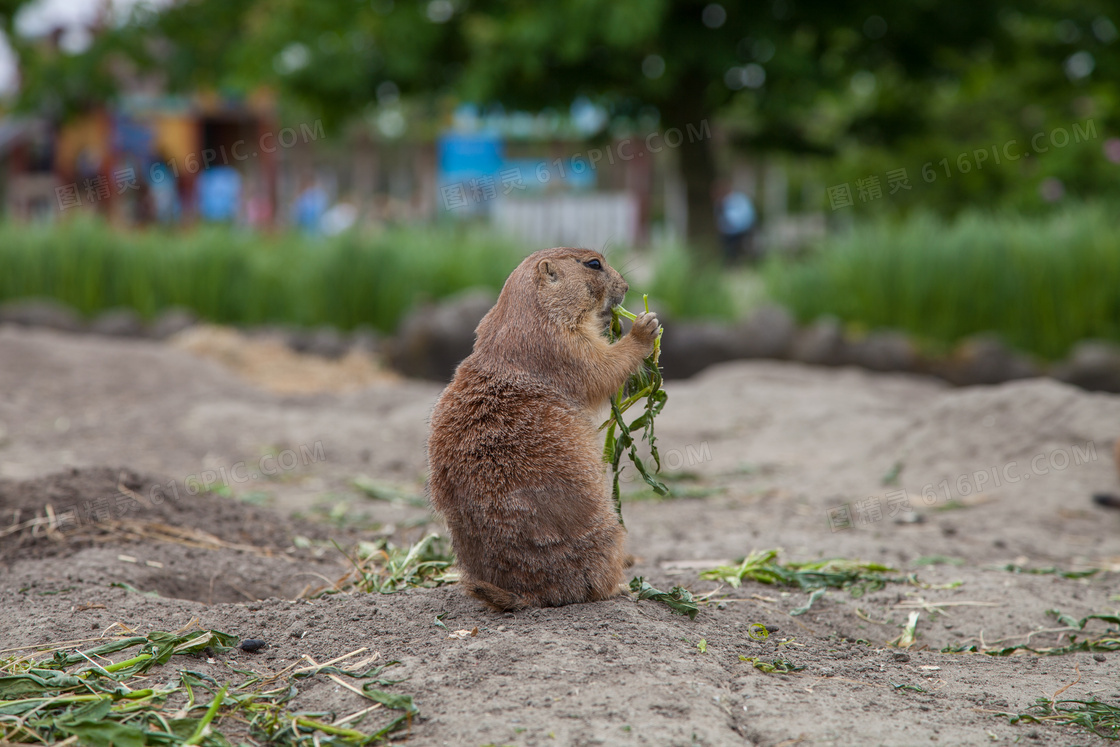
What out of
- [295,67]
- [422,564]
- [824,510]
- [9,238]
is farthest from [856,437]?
[9,238]

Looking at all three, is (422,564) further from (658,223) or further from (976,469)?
(658,223)

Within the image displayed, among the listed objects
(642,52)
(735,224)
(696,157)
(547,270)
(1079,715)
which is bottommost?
(1079,715)

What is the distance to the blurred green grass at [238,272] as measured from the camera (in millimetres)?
10070

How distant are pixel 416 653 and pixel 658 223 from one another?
28.6 meters

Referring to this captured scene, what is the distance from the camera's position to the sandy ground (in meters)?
2.45

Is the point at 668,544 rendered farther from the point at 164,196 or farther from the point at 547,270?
the point at 164,196

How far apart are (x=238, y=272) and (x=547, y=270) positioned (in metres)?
→ 8.19

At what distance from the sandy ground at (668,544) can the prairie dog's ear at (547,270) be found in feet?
3.30

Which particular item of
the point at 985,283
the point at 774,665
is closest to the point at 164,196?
the point at 985,283

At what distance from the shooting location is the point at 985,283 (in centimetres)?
868

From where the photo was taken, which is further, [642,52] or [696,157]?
[696,157]

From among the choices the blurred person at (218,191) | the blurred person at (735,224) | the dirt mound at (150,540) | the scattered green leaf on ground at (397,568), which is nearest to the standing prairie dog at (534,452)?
the scattered green leaf on ground at (397,568)

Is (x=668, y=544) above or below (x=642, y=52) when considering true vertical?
below

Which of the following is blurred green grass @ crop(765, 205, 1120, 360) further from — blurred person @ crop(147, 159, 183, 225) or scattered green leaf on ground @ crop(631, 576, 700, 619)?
blurred person @ crop(147, 159, 183, 225)
